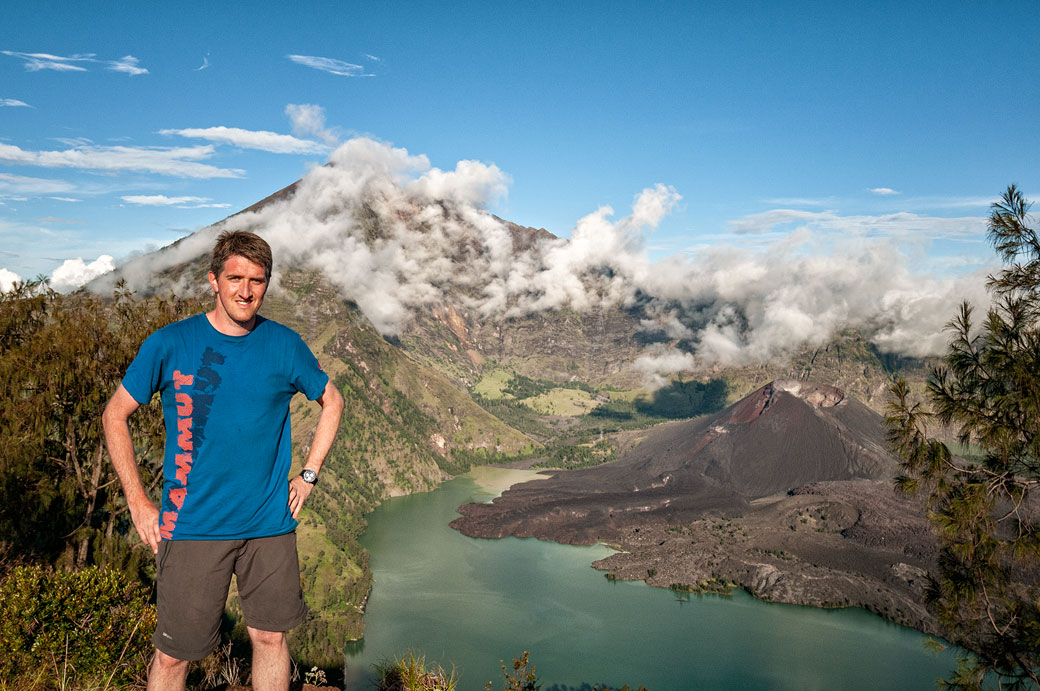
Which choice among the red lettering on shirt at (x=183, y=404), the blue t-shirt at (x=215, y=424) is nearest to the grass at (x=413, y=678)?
the blue t-shirt at (x=215, y=424)

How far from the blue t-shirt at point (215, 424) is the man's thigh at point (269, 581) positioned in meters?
0.12

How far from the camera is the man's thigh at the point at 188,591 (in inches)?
163

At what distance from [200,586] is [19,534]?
12526 millimetres

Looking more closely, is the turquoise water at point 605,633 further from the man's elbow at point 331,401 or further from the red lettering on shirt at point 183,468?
the red lettering on shirt at point 183,468

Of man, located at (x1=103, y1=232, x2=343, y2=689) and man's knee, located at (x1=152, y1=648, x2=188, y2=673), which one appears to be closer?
man, located at (x1=103, y1=232, x2=343, y2=689)

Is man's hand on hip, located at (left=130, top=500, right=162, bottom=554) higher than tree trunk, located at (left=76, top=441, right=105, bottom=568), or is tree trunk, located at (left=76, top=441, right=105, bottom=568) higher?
man's hand on hip, located at (left=130, top=500, right=162, bottom=554)

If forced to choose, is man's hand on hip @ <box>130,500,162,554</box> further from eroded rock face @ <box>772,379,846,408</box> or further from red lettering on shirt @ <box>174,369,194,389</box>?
eroded rock face @ <box>772,379,846,408</box>

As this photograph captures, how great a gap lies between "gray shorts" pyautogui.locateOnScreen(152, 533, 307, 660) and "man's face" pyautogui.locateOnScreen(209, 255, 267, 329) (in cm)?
150

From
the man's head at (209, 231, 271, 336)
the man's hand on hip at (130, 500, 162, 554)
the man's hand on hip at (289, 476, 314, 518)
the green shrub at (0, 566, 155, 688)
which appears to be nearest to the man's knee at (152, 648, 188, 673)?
the man's hand on hip at (130, 500, 162, 554)

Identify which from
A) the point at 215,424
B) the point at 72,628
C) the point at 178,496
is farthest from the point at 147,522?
the point at 72,628

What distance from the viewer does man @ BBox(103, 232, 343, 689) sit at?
13.5ft

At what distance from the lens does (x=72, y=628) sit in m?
7.05

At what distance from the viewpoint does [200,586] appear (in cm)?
418

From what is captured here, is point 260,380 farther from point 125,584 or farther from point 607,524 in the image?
point 607,524
